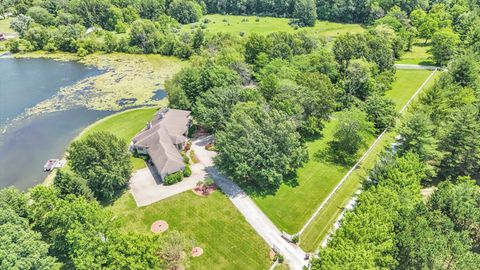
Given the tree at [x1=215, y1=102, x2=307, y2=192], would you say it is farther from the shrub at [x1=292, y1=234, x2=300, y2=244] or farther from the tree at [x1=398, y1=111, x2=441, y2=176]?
the tree at [x1=398, y1=111, x2=441, y2=176]

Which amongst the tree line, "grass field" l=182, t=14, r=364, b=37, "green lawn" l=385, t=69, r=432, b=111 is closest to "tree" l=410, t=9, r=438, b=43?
"grass field" l=182, t=14, r=364, b=37

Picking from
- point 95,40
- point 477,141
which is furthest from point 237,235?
point 95,40

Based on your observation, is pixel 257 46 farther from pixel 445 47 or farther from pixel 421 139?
pixel 445 47

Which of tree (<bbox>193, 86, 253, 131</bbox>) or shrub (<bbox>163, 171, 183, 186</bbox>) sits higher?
Answer: tree (<bbox>193, 86, 253, 131</bbox>)

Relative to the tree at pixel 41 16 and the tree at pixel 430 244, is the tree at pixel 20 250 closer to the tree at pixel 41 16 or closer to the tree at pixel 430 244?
the tree at pixel 430 244

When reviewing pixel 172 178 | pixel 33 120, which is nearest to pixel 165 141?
pixel 172 178

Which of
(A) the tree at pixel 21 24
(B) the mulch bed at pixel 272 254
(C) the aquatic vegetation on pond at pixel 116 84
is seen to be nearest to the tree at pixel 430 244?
(B) the mulch bed at pixel 272 254

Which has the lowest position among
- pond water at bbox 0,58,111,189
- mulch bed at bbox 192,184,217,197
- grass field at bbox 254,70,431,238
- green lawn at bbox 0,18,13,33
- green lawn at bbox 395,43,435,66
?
green lawn at bbox 395,43,435,66
